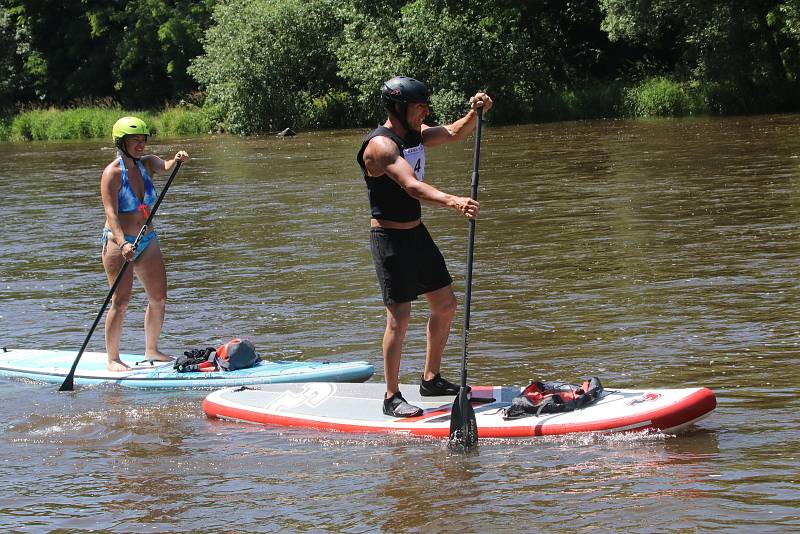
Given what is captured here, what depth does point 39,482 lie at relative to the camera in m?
6.21

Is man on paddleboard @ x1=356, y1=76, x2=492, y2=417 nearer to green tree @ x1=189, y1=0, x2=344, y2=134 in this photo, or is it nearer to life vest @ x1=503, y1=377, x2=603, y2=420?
life vest @ x1=503, y1=377, x2=603, y2=420

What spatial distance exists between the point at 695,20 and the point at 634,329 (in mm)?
26934

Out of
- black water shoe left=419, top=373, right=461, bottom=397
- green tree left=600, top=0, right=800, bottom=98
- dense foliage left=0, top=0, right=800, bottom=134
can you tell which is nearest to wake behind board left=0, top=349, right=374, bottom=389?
black water shoe left=419, top=373, right=461, bottom=397

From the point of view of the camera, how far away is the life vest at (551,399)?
6430mm

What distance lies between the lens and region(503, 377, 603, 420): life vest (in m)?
6.43

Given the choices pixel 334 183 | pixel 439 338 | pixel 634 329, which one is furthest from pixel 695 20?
pixel 439 338

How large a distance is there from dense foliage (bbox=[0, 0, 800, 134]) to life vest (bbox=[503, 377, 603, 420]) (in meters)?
25.9

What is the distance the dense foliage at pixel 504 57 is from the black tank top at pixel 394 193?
26.0m

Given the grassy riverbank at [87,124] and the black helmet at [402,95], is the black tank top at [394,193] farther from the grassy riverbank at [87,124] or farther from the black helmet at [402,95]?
the grassy riverbank at [87,124]

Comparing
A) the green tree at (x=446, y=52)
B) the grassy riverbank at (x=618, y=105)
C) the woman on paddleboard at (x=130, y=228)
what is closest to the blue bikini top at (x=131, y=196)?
the woman on paddleboard at (x=130, y=228)

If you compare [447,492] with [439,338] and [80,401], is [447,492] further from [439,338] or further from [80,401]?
[80,401]

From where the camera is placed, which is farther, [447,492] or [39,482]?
[39,482]

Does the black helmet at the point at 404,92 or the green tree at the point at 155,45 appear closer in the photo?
the black helmet at the point at 404,92

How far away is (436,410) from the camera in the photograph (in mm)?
6781
